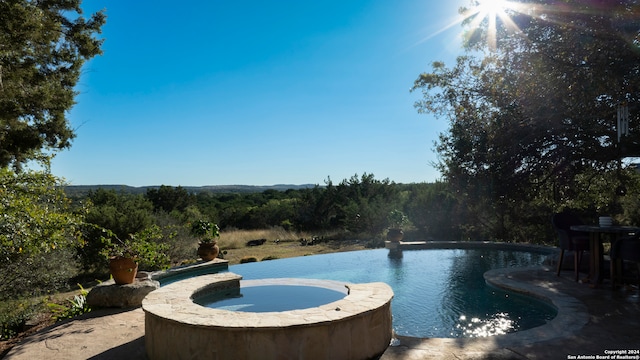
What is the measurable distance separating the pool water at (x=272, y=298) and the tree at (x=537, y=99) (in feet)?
17.0

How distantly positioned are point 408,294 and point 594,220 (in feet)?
33.7

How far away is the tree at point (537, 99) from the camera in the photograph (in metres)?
5.61

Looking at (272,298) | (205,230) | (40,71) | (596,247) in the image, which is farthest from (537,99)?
(40,71)

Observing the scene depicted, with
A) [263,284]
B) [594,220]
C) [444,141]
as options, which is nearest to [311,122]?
[444,141]

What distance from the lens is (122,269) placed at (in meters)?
5.83

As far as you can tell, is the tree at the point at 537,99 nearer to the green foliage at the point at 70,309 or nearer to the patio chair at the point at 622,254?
the patio chair at the point at 622,254

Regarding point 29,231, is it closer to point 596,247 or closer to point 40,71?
point 40,71

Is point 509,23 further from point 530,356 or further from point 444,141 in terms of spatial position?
point 530,356

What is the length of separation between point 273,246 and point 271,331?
14.1m

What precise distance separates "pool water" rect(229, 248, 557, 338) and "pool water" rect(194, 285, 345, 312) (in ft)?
3.70

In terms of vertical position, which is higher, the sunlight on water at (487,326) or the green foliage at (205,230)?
the green foliage at (205,230)

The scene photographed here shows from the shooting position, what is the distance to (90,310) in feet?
19.1

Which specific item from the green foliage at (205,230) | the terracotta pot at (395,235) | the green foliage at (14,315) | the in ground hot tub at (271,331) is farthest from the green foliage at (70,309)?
the terracotta pot at (395,235)

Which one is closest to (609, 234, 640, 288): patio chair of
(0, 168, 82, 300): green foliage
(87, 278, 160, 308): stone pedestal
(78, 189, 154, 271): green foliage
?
(87, 278, 160, 308): stone pedestal
